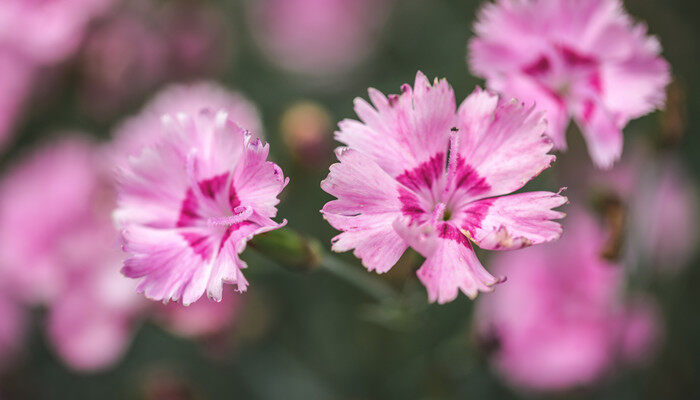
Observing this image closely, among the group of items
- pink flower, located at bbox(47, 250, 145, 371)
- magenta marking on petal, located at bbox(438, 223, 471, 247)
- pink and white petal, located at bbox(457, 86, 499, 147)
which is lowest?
pink flower, located at bbox(47, 250, 145, 371)

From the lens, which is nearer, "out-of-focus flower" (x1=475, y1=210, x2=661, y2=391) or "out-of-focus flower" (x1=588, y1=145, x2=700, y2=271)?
"out-of-focus flower" (x1=588, y1=145, x2=700, y2=271)

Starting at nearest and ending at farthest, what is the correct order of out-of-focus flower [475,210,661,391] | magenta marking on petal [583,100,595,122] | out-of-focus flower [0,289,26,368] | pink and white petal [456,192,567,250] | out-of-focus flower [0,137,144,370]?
pink and white petal [456,192,567,250]
magenta marking on petal [583,100,595,122]
out-of-focus flower [475,210,661,391]
out-of-focus flower [0,137,144,370]
out-of-focus flower [0,289,26,368]

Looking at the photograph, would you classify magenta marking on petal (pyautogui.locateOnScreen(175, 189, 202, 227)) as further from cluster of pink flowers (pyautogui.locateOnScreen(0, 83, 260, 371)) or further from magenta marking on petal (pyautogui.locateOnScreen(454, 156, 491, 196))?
cluster of pink flowers (pyautogui.locateOnScreen(0, 83, 260, 371))

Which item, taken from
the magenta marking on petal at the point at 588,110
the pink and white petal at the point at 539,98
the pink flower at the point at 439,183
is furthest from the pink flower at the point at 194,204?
the magenta marking on petal at the point at 588,110

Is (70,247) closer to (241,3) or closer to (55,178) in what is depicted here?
(55,178)

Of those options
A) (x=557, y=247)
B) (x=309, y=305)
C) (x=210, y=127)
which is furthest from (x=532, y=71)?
(x=309, y=305)

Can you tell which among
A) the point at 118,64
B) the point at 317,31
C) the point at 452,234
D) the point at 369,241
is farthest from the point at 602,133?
the point at 317,31

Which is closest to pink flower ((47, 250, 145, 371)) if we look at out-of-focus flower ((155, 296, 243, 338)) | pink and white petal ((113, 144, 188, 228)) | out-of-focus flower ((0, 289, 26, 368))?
out-of-focus flower ((155, 296, 243, 338))

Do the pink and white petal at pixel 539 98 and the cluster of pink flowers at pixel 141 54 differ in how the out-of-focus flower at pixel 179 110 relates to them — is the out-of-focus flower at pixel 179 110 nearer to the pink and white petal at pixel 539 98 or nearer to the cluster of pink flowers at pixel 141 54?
the cluster of pink flowers at pixel 141 54
